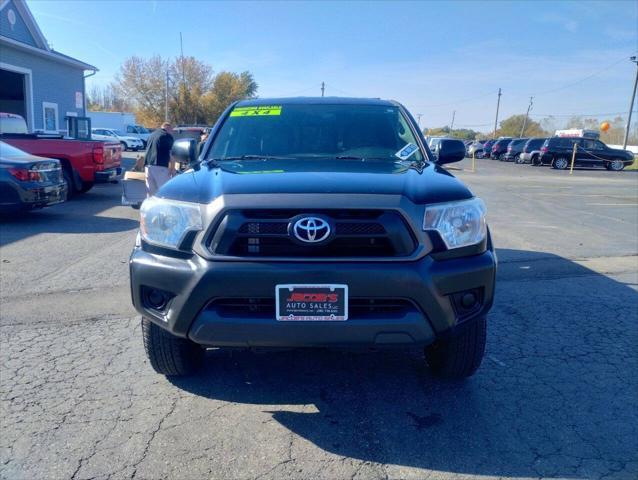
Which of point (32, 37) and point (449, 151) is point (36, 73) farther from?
point (449, 151)

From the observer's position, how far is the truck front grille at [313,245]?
9.10ft

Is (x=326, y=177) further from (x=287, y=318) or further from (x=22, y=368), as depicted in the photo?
(x=22, y=368)

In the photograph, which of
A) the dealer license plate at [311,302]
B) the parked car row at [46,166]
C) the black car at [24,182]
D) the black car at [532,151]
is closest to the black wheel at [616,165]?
the black car at [532,151]

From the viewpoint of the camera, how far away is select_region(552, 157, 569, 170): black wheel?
33031mm

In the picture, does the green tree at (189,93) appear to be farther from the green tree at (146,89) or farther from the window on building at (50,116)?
the window on building at (50,116)

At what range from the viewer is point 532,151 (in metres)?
35.7

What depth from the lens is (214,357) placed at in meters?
3.91

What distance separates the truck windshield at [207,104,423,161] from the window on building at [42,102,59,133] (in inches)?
888

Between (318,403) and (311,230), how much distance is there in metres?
1.15

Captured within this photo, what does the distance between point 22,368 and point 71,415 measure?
2.82 ft

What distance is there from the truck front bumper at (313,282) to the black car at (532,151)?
35252 millimetres

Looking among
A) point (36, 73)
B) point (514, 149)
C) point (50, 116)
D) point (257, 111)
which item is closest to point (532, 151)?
point (514, 149)

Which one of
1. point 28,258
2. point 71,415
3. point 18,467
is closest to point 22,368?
point 71,415

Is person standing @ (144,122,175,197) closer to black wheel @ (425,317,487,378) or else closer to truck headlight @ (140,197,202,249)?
truck headlight @ (140,197,202,249)
